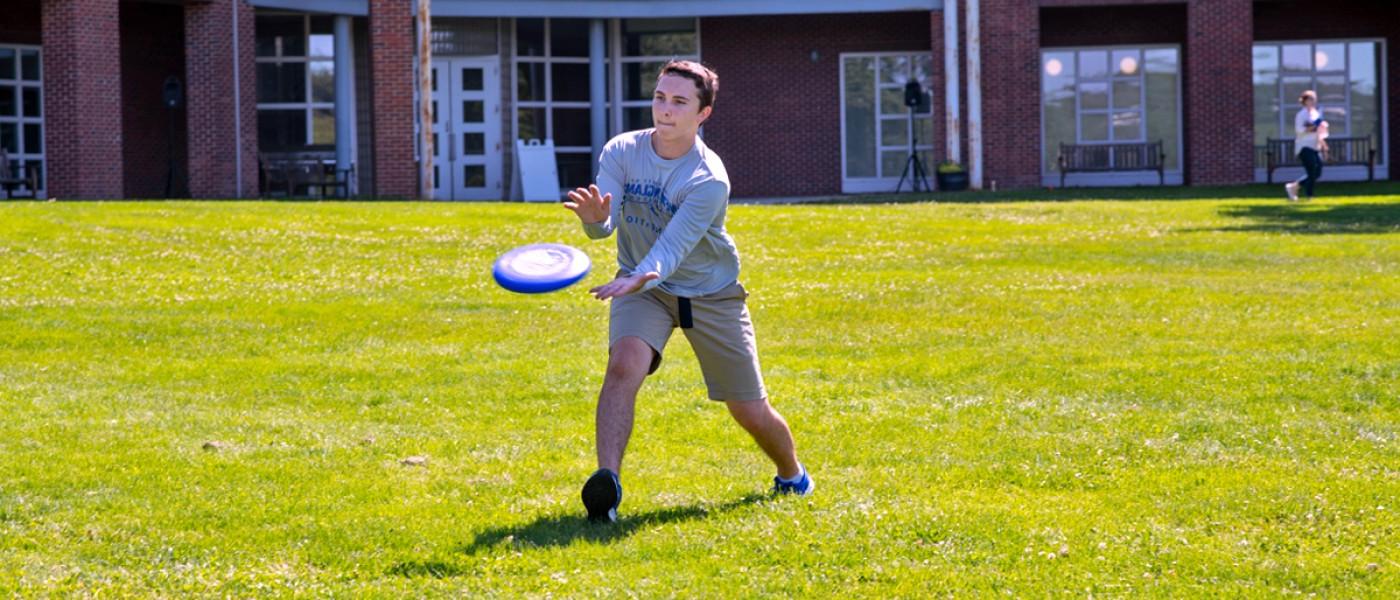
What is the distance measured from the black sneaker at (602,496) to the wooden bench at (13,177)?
21337 millimetres

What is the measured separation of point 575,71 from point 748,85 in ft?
9.99

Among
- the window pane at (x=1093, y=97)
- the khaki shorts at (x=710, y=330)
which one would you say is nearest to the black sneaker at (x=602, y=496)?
the khaki shorts at (x=710, y=330)

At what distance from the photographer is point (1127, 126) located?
108 ft

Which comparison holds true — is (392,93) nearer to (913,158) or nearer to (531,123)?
(531,123)

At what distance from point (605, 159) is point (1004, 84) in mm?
24677

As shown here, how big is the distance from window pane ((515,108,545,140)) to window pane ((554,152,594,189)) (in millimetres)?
503

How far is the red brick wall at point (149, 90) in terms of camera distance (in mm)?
28625

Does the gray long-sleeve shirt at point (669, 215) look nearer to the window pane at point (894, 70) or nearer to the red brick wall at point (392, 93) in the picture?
the red brick wall at point (392, 93)

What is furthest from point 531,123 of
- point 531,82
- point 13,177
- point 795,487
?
point 795,487

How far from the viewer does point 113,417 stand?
27.3ft

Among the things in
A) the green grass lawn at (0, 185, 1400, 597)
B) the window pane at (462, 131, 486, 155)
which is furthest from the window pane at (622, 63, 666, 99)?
the green grass lawn at (0, 185, 1400, 597)

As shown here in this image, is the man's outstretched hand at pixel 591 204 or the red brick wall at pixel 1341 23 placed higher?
the red brick wall at pixel 1341 23

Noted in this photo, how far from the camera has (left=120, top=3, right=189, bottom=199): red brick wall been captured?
1127 inches

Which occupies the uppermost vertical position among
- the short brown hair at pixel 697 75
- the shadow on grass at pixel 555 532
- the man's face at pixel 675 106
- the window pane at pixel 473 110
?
the window pane at pixel 473 110
